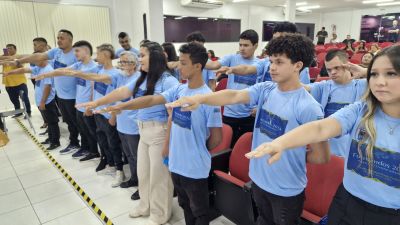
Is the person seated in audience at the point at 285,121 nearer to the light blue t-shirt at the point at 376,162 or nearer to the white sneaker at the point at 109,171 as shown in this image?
the light blue t-shirt at the point at 376,162

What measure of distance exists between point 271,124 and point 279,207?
0.44 metres

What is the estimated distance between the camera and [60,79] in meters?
3.92

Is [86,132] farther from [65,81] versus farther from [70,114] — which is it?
[65,81]

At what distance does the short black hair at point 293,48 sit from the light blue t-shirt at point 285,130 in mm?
174

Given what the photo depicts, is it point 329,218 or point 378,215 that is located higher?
point 378,215

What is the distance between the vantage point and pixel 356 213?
1143mm

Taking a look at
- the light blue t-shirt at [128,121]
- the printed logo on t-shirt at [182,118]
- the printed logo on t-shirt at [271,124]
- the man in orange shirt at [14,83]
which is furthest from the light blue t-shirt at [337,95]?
the man in orange shirt at [14,83]

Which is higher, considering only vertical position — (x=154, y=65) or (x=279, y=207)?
(x=154, y=65)

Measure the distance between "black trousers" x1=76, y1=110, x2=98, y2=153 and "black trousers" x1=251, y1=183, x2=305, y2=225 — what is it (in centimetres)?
276

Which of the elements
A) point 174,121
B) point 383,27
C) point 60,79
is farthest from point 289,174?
point 383,27

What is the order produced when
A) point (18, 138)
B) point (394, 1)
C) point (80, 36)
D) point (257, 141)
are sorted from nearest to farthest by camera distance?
point (257, 141) → point (18, 138) → point (80, 36) → point (394, 1)

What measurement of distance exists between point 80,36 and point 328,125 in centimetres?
832

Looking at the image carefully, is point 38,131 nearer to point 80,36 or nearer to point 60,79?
point 60,79

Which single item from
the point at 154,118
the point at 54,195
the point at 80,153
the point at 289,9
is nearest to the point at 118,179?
the point at 54,195
